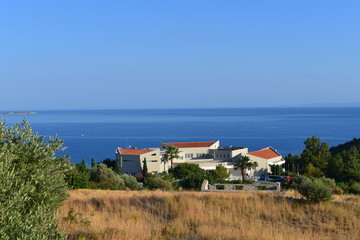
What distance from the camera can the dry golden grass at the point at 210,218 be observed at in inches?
328

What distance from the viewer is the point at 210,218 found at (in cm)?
1059

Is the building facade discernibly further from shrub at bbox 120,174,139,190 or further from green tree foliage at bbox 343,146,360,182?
shrub at bbox 120,174,139,190

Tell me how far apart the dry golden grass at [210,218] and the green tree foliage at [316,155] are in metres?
40.6

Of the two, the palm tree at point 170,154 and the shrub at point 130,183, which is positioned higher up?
the shrub at point 130,183

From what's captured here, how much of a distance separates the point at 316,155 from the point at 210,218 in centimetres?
5035

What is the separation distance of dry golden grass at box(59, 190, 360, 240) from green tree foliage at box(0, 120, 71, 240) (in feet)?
3.95

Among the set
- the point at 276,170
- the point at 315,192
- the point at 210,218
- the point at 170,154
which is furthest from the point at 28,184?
the point at 276,170

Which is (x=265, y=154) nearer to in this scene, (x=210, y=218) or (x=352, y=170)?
(x=352, y=170)

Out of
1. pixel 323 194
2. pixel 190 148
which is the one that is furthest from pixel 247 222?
pixel 190 148

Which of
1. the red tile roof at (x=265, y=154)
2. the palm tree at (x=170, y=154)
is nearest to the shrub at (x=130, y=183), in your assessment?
the palm tree at (x=170, y=154)

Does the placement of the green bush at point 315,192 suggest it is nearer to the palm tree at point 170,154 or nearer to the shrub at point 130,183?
the shrub at point 130,183

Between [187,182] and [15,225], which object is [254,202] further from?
[187,182]

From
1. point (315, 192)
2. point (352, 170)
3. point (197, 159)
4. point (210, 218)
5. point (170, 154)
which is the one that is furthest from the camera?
point (197, 159)

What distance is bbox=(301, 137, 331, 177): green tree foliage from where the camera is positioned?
54566 mm
